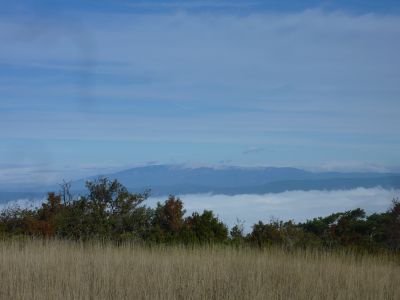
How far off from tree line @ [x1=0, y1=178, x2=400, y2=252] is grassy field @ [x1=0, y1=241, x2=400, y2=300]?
214cm

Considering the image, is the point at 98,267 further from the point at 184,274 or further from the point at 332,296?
the point at 332,296

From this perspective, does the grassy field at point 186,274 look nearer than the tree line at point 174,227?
Yes

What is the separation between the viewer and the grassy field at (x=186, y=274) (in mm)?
10023

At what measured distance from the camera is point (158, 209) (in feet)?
56.0

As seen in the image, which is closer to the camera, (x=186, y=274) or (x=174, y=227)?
(x=186, y=274)

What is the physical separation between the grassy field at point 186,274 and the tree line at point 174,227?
214cm

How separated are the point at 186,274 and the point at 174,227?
5595 millimetres

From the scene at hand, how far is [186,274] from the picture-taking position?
11.1m

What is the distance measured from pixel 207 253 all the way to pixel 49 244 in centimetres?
328

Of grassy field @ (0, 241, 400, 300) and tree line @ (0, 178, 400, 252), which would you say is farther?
tree line @ (0, 178, 400, 252)

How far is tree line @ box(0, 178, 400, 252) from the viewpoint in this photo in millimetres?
15648

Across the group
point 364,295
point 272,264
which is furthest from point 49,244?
point 364,295

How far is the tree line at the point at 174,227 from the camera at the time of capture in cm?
1565

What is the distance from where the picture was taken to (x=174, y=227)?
54.7 ft
